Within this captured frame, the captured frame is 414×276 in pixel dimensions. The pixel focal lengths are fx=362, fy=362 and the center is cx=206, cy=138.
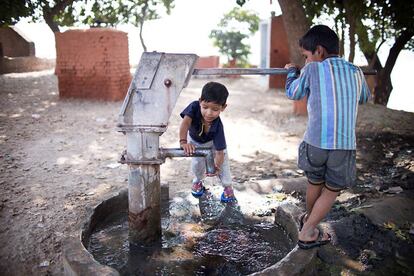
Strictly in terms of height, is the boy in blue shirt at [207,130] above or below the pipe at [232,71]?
below

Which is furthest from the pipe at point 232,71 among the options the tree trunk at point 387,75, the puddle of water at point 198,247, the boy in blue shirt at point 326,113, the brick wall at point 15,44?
the brick wall at point 15,44

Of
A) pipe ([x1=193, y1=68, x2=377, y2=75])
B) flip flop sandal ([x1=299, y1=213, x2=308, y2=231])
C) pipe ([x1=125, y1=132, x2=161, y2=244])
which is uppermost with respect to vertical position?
pipe ([x1=193, y1=68, x2=377, y2=75])

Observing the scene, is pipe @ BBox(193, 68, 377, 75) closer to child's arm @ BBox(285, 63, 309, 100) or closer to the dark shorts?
child's arm @ BBox(285, 63, 309, 100)

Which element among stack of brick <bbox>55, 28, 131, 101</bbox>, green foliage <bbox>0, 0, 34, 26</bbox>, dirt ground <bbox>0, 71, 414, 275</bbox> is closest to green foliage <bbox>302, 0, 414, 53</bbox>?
dirt ground <bbox>0, 71, 414, 275</bbox>

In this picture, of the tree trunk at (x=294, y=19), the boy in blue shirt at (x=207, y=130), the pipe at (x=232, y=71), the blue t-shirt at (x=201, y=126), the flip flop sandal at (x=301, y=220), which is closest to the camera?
the pipe at (x=232, y=71)

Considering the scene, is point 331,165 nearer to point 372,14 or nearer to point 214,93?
point 214,93

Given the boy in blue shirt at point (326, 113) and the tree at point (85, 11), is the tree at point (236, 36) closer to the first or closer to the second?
the tree at point (85, 11)

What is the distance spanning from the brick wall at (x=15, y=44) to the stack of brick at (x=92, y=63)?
7436 mm

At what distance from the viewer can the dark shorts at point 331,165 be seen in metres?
1.96

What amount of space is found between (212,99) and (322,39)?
2.45 ft

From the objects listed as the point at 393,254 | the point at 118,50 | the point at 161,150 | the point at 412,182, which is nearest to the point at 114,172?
the point at 161,150

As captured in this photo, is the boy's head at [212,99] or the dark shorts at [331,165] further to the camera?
the boy's head at [212,99]

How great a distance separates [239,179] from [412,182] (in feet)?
5.35

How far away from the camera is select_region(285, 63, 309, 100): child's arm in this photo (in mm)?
1966
